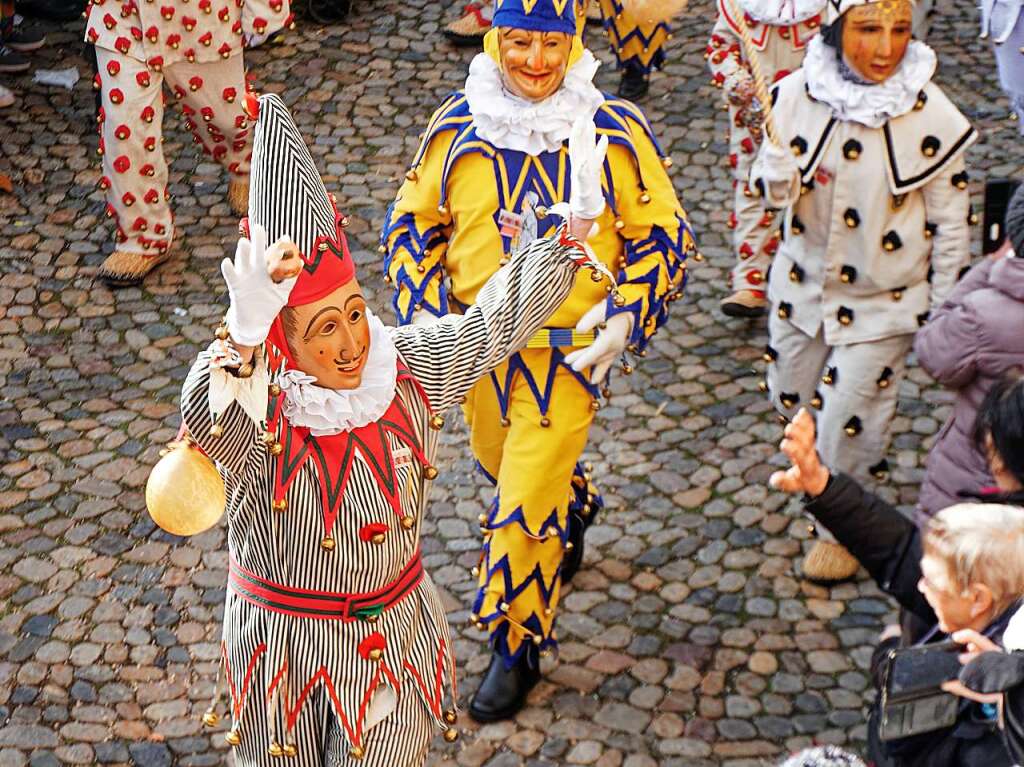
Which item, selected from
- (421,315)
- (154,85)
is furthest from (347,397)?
(154,85)

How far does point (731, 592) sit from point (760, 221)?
1859 millimetres

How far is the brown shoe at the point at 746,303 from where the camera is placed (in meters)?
6.49

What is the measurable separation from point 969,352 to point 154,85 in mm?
3800

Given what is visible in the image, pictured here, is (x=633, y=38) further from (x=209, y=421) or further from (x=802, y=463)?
(x=209, y=421)

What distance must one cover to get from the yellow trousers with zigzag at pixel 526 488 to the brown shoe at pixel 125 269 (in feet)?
8.81

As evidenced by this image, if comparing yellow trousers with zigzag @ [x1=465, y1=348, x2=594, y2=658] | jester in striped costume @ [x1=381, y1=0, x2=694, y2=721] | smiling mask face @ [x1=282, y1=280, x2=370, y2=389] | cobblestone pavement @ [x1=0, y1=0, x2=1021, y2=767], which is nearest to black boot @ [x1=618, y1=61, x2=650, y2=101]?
cobblestone pavement @ [x1=0, y1=0, x2=1021, y2=767]

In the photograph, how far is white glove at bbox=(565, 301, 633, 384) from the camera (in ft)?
13.5

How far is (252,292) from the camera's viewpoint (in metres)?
2.79

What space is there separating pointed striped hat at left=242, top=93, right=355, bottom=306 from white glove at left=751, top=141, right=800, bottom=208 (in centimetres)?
189

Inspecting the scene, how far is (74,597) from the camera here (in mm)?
4988

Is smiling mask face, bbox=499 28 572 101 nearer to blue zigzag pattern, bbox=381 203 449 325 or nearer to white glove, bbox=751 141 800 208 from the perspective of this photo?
blue zigzag pattern, bbox=381 203 449 325

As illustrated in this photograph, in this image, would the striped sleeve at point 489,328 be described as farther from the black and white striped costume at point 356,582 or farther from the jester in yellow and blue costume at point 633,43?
the jester in yellow and blue costume at point 633,43

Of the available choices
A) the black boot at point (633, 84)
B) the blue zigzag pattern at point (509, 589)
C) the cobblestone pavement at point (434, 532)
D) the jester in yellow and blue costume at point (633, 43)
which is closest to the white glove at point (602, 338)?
the blue zigzag pattern at point (509, 589)

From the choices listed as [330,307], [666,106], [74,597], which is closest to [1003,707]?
[330,307]
